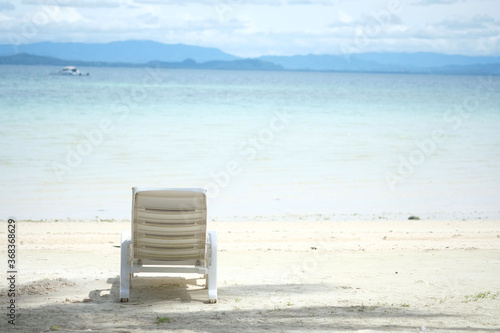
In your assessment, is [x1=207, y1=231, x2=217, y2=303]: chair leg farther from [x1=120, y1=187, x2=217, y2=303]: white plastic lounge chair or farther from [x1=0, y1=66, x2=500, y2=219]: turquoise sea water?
[x1=0, y1=66, x2=500, y2=219]: turquoise sea water

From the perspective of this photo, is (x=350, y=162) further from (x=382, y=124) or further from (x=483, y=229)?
(x=382, y=124)

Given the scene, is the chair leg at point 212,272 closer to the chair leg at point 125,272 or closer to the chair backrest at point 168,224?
the chair backrest at point 168,224

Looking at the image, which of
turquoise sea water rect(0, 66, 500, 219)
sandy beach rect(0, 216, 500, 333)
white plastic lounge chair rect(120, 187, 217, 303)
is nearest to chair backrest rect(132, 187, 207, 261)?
white plastic lounge chair rect(120, 187, 217, 303)

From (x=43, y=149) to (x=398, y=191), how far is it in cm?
1136

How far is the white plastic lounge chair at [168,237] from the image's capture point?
576cm

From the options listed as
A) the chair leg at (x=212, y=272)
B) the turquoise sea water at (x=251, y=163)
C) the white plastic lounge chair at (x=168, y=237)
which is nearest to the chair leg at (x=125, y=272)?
the white plastic lounge chair at (x=168, y=237)

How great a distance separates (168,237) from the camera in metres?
5.84

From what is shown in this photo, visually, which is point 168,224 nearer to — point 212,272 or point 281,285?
point 212,272

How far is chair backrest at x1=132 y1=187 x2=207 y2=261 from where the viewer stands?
227 inches

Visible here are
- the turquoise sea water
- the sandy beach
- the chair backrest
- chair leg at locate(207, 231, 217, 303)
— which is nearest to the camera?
the sandy beach

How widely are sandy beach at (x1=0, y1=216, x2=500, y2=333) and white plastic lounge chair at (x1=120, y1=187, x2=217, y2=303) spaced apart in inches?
12.4

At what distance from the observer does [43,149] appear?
67.1ft

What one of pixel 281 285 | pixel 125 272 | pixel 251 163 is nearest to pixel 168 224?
pixel 125 272

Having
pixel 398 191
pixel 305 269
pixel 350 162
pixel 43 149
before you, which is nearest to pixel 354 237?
pixel 305 269
